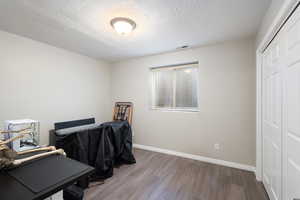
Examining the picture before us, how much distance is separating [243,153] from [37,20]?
155 inches

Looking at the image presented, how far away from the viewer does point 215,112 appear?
107 inches

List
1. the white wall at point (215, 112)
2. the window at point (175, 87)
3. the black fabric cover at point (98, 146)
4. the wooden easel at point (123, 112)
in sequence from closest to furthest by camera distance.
A: the black fabric cover at point (98, 146)
the white wall at point (215, 112)
the window at point (175, 87)
the wooden easel at point (123, 112)

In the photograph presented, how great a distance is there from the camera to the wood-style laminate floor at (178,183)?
1.82 meters

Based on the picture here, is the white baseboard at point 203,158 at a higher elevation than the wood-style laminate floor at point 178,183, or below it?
higher

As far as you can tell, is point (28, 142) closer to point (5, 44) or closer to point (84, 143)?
point (84, 143)

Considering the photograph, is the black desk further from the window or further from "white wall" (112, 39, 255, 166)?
the window

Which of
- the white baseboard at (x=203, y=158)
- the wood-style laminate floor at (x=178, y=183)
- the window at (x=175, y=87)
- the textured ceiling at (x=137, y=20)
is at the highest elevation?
the textured ceiling at (x=137, y=20)

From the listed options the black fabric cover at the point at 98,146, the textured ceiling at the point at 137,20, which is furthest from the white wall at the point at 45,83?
the black fabric cover at the point at 98,146

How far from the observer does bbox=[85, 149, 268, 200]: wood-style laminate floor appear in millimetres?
1816

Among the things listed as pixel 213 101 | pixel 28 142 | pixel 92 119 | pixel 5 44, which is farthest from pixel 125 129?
pixel 5 44

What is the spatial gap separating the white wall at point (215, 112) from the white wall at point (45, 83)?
1394mm

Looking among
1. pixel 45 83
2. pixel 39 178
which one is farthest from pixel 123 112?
pixel 39 178

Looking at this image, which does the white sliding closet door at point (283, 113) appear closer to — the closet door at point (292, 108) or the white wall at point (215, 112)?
the closet door at point (292, 108)

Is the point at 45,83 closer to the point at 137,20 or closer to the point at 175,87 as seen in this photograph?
the point at 137,20
